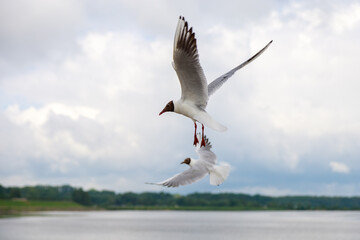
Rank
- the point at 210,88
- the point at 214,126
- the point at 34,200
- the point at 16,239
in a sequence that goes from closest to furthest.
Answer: the point at 214,126, the point at 210,88, the point at 16,239, the point at 34,200

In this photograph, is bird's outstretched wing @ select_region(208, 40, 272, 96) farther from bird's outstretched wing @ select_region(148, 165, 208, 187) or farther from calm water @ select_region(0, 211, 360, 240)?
calm water @ select_region(0, 211, 360, 240)

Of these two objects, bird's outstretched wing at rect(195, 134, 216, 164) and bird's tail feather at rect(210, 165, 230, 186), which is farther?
bird's outstretched wing at rect(195, 134, 216, 164)

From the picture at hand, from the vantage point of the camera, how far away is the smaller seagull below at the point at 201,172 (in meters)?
4.34

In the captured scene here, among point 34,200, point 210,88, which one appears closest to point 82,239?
point 34,200

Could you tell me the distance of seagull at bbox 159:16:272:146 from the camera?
405 cm

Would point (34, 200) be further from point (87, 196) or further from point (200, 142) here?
point (200, 142)

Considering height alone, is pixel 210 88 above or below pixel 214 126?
above

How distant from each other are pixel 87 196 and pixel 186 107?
5741 inches

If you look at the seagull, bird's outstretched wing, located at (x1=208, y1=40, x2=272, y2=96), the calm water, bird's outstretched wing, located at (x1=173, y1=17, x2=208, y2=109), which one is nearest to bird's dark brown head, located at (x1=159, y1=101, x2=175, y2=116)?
the seagull

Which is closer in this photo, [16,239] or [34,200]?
[16,239]

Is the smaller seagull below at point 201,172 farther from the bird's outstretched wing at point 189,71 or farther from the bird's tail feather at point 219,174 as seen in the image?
the bird's outstretched wing at point 189,71

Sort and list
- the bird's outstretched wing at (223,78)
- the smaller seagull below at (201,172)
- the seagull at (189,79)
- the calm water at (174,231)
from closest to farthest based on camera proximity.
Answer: the seagull at (189,79) → the smaller seagull below at (201,172) → the bird's outstretched wing at (223,78) → the calm water at (174,231)

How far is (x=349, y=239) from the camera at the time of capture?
267 ft

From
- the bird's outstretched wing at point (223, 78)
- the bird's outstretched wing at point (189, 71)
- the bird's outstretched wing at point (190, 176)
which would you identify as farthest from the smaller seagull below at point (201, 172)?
the bird's outstretched wing at point (223, 78)
